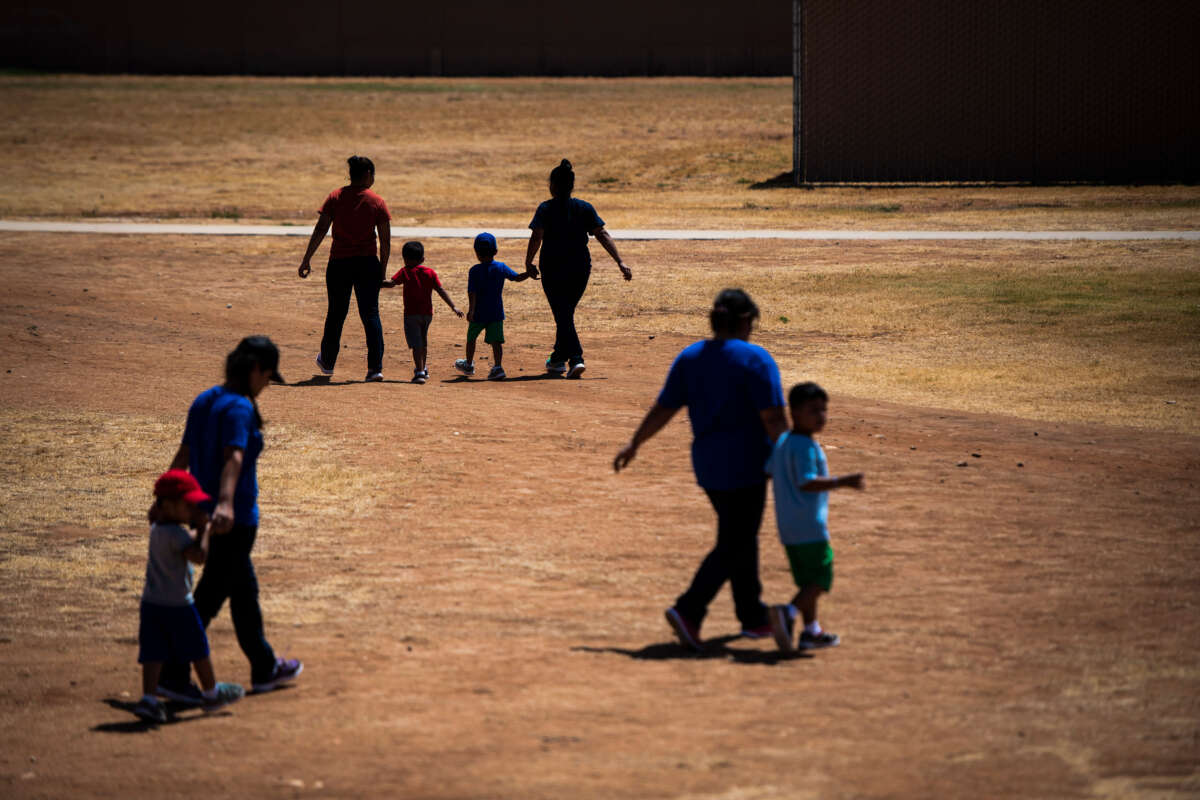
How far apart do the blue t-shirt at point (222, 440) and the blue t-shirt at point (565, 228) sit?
7.44m

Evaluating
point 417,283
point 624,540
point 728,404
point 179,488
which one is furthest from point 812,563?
point 417,283

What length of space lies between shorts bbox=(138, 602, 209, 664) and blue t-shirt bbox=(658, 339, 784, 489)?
2408 mm

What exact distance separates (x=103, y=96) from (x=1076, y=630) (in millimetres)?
47033

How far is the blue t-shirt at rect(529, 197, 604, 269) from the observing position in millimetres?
13461


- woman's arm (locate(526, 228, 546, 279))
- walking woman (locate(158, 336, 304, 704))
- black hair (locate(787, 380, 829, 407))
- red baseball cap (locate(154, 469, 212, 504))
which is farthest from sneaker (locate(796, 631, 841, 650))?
woman's arm (locate(526, 228, 546, 279))

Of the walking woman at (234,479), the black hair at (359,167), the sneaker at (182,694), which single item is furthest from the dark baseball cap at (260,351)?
the black hair at (359,167)

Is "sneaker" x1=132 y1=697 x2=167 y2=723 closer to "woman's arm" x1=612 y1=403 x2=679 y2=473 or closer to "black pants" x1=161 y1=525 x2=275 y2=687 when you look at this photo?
"black pants" x1=161 y1=525 x2=275 y2=687

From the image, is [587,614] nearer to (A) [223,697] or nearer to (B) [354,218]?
(A) [223,697]

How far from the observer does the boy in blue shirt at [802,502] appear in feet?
Answer: 21.3

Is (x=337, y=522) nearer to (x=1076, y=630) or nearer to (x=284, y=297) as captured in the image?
(x=1076, y=630)

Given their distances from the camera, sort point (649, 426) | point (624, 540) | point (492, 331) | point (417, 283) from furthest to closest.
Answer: point (492, 331), point (417, 283), point (624, 540), point (649, 426)

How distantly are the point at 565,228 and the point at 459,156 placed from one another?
25628mm

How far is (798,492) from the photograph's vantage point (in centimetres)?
654

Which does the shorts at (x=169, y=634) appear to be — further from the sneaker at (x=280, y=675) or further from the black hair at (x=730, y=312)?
the black hair at (x=730, y=312)
